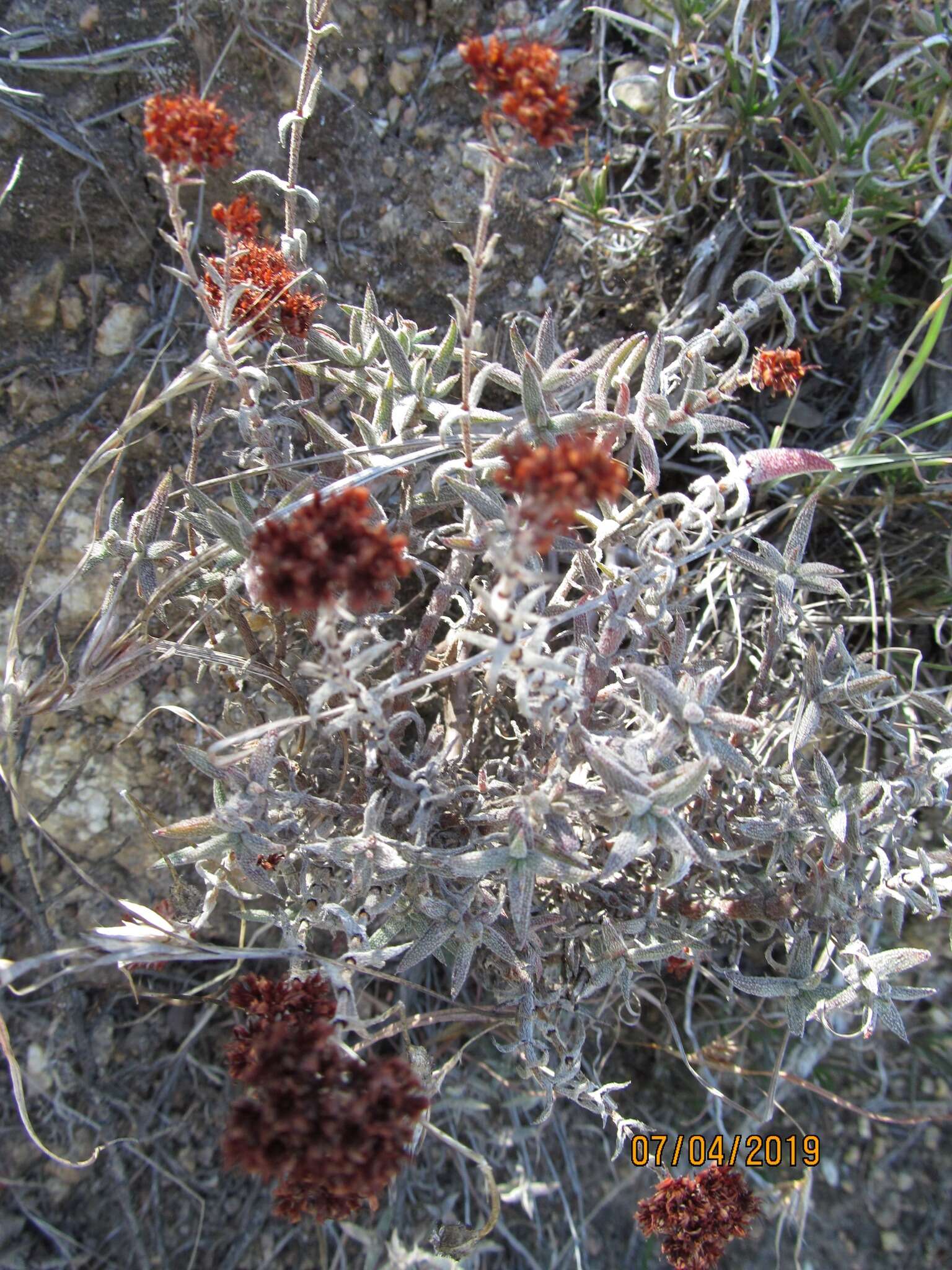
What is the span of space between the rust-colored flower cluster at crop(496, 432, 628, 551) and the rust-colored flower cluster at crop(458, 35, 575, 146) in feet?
1.71

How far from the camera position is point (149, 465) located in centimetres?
215

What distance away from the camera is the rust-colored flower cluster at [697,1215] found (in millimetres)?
1743

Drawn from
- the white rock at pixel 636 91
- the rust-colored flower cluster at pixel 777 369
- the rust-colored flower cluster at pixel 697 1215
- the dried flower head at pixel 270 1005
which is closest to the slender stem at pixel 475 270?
the rust-colored flower cluster at pixel 777 369

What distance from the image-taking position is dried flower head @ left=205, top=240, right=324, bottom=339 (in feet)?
5.43

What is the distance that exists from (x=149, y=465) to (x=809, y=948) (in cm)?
192

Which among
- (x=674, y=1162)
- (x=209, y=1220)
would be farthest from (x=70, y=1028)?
(x=674, y=1162)

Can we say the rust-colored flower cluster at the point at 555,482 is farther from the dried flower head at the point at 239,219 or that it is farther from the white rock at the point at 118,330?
the white rock at the point at 118,330

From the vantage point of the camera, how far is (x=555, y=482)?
1096 mm

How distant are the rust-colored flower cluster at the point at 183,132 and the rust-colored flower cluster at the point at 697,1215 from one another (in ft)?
7.18

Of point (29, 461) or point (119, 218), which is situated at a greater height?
point (119, 218)

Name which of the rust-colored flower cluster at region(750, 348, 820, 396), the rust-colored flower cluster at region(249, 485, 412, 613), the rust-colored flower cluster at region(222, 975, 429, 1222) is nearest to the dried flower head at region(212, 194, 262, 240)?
the rust-colored flower cluster at region(249, 485, 412, 613)

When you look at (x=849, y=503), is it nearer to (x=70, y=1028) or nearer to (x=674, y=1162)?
(x=674, y=1162)

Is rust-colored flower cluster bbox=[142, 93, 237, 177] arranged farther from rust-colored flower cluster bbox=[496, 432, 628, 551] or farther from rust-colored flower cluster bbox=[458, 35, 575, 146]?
rust-colored flower cluster bbox=[496, 432, 628, 551]
